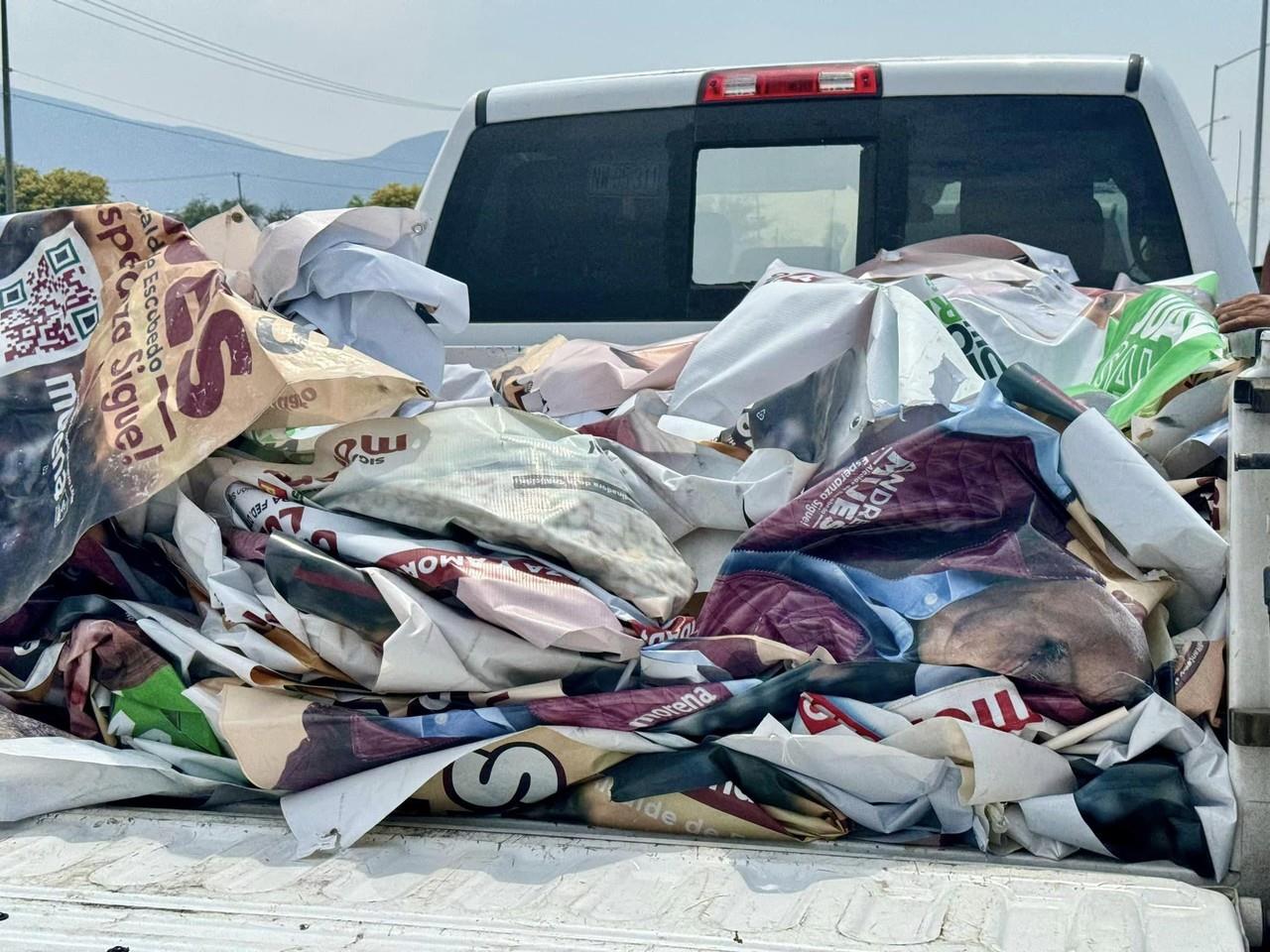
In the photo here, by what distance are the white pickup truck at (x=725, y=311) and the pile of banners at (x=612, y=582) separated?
0.09 m

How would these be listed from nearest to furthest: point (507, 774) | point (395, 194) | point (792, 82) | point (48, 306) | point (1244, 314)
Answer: point (507, 774)
point (48, 306)
point (1244, 314)
point (792, 82)
point (395, 194)

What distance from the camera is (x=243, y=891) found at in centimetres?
161

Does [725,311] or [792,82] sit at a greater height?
[792,82]

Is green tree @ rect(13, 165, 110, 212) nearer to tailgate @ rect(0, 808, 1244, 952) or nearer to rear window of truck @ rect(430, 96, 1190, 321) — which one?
rear window of truck @ rect(430, 96, 1190, 321)

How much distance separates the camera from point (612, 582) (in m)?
2.11

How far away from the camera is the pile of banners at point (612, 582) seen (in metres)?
1.81

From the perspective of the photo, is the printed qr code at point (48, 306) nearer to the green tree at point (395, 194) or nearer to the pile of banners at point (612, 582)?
the pile of banners at point (612, 582)

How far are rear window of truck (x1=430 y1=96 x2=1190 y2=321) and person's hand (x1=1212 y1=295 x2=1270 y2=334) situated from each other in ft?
1.90

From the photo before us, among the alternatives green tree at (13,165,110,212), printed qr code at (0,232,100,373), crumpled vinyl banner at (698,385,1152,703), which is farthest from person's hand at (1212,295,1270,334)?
green tree at (13,165,110,212)

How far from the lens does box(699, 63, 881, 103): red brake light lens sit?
3279 millimetres

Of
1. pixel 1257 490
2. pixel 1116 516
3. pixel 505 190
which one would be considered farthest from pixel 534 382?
pixel 1257 490

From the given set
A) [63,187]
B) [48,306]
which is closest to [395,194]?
[63,187]

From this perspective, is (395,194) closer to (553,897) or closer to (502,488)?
(502,488)

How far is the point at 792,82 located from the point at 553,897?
2.36 metres
